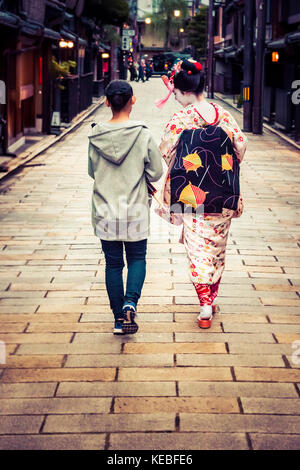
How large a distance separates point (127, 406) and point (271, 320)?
1.78 m

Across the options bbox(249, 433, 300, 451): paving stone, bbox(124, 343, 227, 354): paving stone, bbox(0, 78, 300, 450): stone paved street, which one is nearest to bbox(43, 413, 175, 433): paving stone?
bbox(0, 78, 300, 450): stone paved street

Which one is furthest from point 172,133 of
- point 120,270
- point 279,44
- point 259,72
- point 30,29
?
point 259,72

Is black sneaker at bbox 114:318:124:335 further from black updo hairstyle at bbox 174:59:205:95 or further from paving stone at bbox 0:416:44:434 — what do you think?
black updo hairstyle at bbox 174:59:205:95

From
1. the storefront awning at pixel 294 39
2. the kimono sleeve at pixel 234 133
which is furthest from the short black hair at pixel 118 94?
the storefront awning at pixel 294 39

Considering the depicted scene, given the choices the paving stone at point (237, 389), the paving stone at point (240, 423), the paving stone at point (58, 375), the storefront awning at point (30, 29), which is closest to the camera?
the paving stone at point (240, 423)

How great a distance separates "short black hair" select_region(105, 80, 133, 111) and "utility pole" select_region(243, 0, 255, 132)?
17597 mm

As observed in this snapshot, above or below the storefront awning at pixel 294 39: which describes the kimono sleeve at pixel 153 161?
below

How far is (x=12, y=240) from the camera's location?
7742 millimetres

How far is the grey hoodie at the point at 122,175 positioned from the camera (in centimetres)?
455

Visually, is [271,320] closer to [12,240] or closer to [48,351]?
[48,351]

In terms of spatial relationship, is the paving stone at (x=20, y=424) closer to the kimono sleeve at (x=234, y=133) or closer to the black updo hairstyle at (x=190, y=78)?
the kimono sleeve at (x=234, y=133)

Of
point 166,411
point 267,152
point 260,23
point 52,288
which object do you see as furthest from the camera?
point 260,23

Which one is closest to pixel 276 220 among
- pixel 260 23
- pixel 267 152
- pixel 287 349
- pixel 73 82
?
pixel 287 349
